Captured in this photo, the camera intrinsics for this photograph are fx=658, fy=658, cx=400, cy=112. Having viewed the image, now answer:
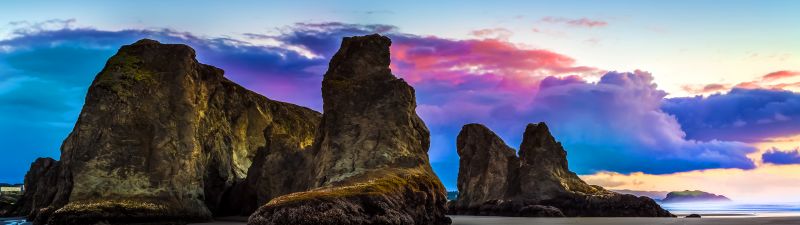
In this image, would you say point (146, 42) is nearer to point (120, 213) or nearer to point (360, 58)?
point (120, 213)

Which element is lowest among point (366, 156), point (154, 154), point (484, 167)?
point (154, 154)

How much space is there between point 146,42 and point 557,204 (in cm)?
6252

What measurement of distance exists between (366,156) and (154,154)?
69.7 ft

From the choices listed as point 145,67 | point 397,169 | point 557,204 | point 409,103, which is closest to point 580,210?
point 557,204

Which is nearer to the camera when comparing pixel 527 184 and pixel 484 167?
pixel 527 184

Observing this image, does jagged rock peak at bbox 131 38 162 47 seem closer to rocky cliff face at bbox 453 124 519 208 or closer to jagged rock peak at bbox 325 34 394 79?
jagged rock peak at bbox 325 34 394 79

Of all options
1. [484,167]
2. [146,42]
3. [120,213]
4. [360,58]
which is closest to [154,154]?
[120,213]

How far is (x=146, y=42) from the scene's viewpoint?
243 ft

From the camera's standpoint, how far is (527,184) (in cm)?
10594

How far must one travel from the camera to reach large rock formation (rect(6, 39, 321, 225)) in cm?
5941

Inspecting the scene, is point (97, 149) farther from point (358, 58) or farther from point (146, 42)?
point (358, 58)

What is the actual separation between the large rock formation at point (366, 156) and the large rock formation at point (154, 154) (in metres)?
10.1

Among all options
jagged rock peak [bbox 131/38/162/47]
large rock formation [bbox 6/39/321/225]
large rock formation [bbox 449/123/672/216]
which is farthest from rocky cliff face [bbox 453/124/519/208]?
jagged rock peak [bbox 131/38/162/47]

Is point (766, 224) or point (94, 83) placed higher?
point (94, 83)
